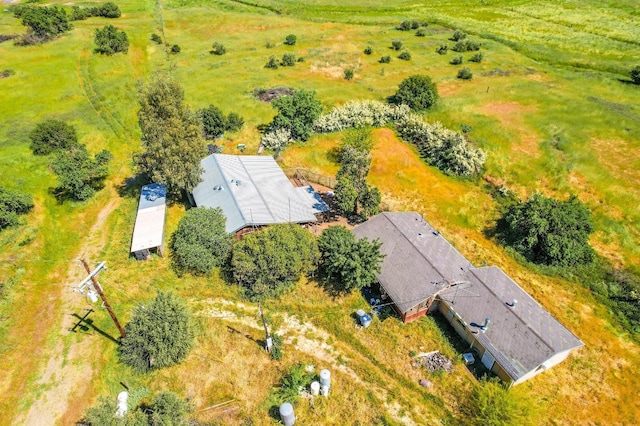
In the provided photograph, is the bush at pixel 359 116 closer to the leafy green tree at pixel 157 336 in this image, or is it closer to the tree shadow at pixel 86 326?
the leafy green tree at pixel 157 336

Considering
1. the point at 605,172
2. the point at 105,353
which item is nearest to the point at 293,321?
the point at 105,353

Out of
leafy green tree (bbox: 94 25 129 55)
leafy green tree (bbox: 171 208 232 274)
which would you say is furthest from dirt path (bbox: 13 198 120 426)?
leafy green tree (bbox: 94 25 129 55)

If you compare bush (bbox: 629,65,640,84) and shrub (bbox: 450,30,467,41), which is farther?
shrub (bbox: 450,30,467,41)

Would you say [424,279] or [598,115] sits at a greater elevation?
[598,115]

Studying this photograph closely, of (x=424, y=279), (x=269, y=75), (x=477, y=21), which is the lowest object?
(x=424, y=279)

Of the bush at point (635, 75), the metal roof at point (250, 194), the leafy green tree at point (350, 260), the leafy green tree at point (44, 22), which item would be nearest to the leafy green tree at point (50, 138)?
the metal roof at point (250, 194)

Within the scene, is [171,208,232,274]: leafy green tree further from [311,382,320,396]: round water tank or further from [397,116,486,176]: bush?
[397,116,486,176]: bush

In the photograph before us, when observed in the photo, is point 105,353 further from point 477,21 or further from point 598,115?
point 477,21
